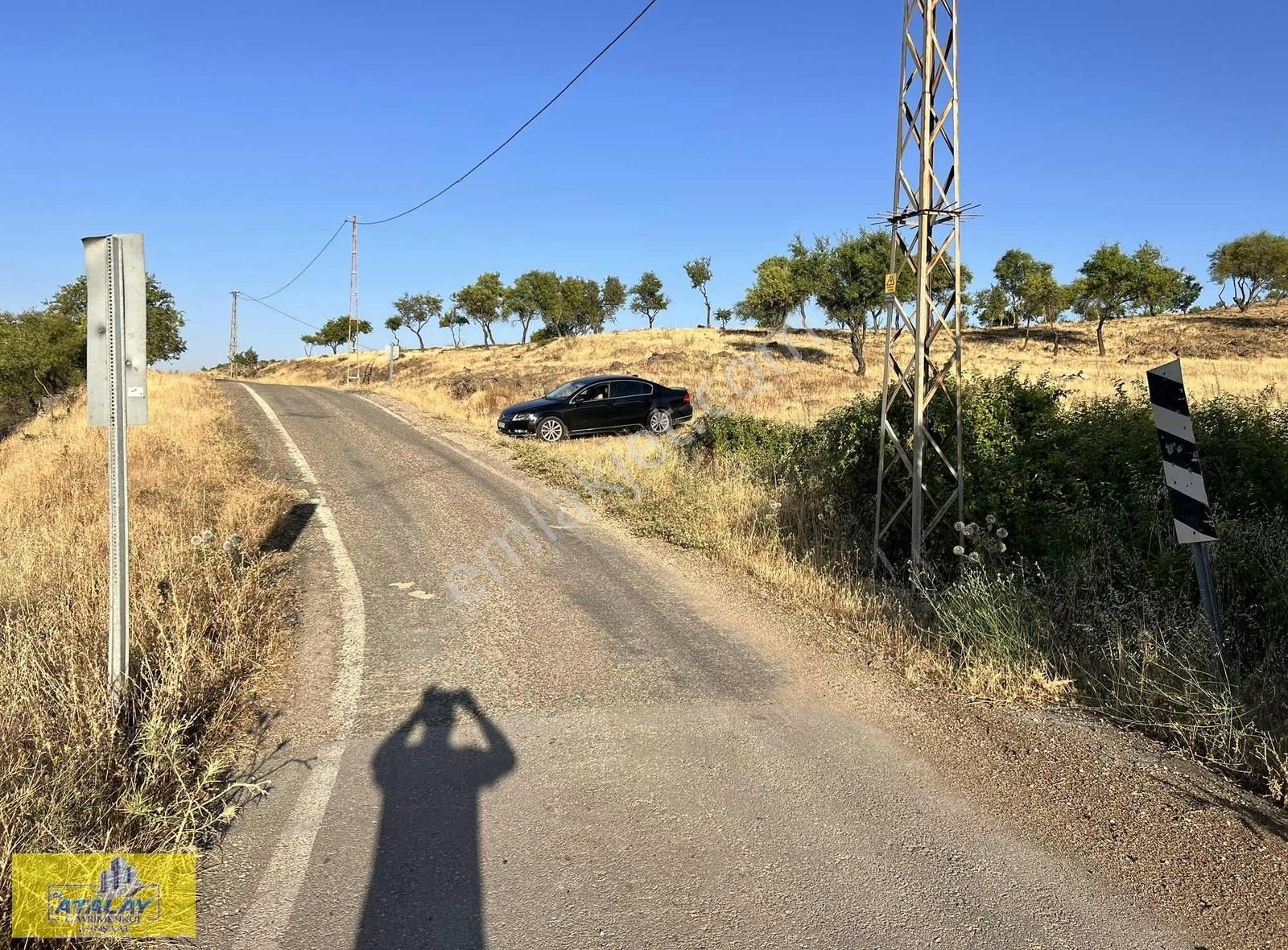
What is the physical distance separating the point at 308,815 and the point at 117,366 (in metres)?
2.51

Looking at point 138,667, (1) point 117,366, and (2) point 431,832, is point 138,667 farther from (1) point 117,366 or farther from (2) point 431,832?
(2) point 431,832

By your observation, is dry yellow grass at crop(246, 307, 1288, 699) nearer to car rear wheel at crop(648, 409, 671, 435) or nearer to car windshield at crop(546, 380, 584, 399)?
car windshield at crop(546, 380, 584, 399)

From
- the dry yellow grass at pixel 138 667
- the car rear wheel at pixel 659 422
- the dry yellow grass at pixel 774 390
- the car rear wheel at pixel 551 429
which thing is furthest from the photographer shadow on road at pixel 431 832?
the car rear wheel at pixel 659 422

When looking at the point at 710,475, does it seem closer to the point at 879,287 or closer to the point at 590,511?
the point at 590,511

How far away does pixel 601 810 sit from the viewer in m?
3.39

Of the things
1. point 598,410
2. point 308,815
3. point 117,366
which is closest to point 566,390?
point 598,410

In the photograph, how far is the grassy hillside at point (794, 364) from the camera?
71.0 feet

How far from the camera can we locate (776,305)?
142 feet

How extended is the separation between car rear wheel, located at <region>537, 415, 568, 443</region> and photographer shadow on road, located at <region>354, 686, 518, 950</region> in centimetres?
1204

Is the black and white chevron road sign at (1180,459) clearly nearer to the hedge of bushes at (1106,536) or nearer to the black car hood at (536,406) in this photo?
the hedge of bushes at (1106,536)

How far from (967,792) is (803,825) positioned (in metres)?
0.89

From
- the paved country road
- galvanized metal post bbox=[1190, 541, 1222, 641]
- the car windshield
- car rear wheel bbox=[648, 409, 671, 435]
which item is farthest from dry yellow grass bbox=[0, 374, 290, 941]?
car rear wheel bbox=[648, 409, 671, 435]

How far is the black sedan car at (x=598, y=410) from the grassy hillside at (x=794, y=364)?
2.18m

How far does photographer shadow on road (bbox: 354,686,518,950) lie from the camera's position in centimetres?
263
